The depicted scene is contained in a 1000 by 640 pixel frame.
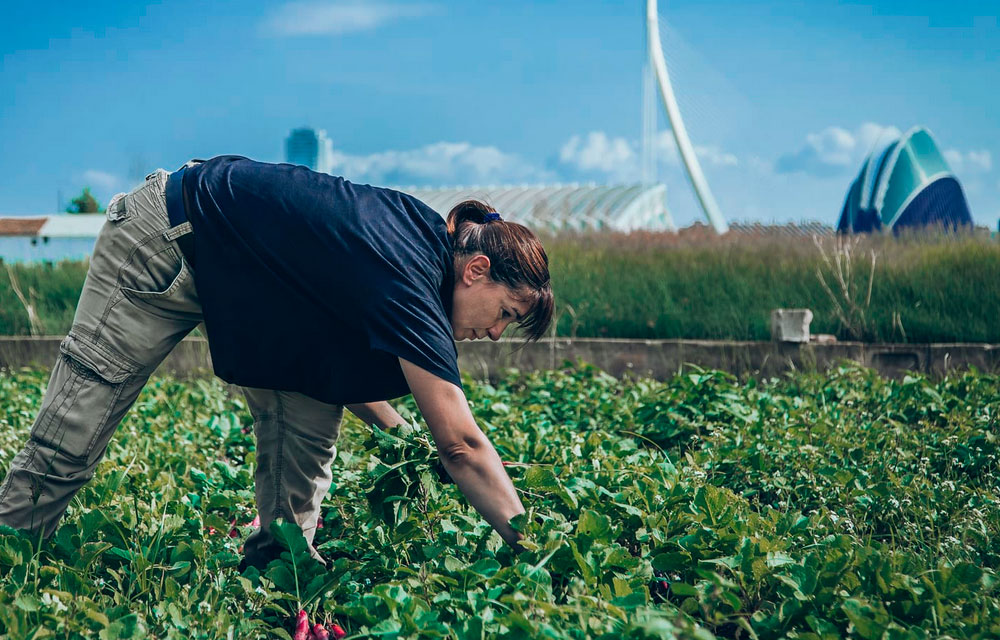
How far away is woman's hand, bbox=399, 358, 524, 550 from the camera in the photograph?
5.77 ft

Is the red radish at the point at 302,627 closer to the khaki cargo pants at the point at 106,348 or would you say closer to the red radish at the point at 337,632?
the red radish at the point at 337,632

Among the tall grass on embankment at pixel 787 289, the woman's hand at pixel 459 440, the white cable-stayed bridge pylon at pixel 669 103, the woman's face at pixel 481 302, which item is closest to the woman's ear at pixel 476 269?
the woman's face at pixel 481 302

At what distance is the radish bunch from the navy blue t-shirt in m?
0.52

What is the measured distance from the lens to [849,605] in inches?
64.9

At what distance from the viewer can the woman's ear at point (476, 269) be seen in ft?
6.37

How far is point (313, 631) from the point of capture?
77.3 inches

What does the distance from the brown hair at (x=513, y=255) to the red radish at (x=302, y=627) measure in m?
0.83

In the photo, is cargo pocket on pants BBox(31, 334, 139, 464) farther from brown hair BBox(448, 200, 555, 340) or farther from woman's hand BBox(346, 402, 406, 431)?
brown hair BBox(448, 200, 555, 340)

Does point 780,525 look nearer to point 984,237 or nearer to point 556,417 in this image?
point 556,417

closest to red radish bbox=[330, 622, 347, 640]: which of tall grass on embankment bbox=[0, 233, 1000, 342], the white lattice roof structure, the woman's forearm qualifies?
the woman's forearm

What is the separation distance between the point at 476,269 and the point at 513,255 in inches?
3.8

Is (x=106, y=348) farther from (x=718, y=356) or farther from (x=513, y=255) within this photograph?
(x=718, y=356)

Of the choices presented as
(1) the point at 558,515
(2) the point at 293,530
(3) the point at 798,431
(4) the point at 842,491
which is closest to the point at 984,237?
(3) the point at 798,431

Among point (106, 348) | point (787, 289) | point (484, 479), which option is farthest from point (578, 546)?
point (787, 289)
